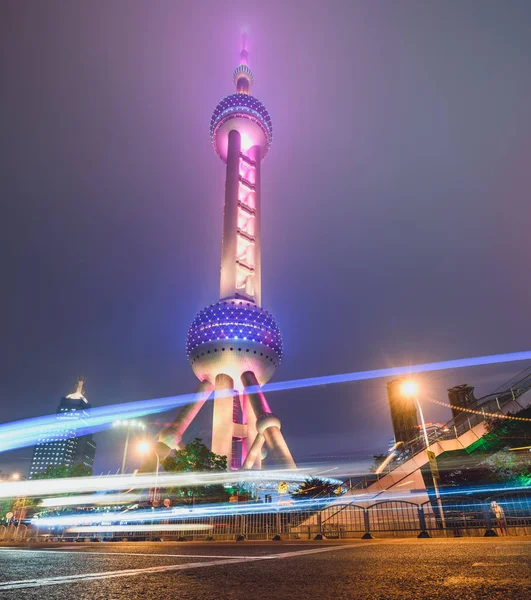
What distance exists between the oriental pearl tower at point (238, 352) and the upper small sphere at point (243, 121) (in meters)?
5.05

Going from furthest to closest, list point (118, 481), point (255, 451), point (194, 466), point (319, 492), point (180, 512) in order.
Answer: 1. point (255, 451)
2. point (118, 481)
3. point (194, 466)
4. point (319, 492)
5. point (180, 512)

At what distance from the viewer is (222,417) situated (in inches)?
2255

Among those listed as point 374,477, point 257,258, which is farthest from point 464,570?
point 257,258

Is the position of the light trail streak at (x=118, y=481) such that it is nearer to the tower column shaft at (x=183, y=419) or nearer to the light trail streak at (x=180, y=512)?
the tower column shaft at (x=183, y=419)

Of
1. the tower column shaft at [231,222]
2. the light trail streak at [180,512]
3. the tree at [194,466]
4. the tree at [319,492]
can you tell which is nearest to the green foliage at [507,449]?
the tree at [319,492]

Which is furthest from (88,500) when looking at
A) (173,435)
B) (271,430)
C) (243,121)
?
(243,121)

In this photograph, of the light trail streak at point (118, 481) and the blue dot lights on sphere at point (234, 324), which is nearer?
the light trail streak at point (118, 481)

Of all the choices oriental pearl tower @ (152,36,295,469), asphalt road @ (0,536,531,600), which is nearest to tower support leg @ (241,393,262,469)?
oriental pearl tower @ (152,36,295,469)

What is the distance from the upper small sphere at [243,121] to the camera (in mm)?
74812

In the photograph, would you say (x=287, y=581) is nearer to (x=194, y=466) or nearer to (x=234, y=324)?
(x=194, y=466)

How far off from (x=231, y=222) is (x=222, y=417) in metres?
30.8

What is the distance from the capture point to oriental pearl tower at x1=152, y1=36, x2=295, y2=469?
55625 mm

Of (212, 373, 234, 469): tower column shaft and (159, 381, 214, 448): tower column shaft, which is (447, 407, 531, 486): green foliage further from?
(159, 381, 214, 448): tower column shaft

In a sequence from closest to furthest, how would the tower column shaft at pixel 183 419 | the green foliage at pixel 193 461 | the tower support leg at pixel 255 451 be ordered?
1. the green foliage at pixel 193 461
2. the tower column shaft at pixel 183 419
3. the tower support leg at pixel 255 451
